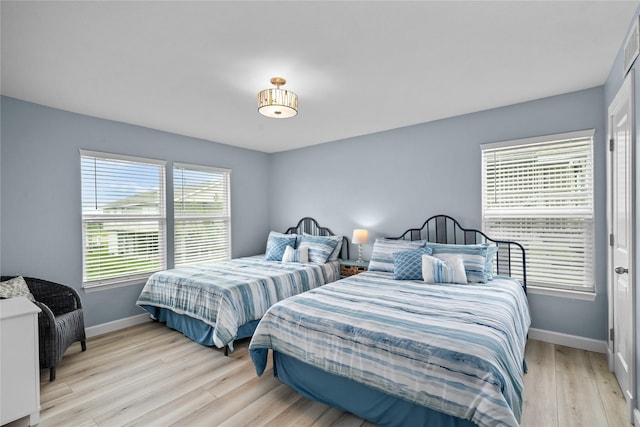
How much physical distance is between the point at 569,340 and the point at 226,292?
3525 mm

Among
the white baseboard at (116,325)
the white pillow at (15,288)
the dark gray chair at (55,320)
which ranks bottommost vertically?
the white baseboard at (116,325)

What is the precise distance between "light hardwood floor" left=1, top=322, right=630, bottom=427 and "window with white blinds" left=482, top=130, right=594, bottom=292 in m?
0.84

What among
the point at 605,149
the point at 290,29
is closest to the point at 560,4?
the point at 290,29

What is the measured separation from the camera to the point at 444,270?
10.3 ft

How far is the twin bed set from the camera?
5.57ft

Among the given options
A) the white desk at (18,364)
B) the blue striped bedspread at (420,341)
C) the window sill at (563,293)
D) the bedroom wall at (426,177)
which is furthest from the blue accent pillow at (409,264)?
the white desk at (18,364)

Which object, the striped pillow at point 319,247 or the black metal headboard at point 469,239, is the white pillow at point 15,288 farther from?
the black metal headboard at point 469,239

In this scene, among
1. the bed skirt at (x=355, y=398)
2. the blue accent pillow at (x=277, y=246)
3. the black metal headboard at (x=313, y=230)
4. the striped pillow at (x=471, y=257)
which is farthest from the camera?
the black metal headboard at (x=313, y=230)

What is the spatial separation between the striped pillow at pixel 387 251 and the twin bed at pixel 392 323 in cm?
1

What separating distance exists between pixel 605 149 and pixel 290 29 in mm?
3115

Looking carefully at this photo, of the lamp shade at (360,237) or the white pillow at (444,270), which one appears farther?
the lamp shade at (360,237)

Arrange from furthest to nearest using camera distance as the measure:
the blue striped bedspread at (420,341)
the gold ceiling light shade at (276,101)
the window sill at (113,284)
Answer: the window sill at (113,284) < the gold ceiling light shade at (276,101) < the blue striped bedspread at (420,341)

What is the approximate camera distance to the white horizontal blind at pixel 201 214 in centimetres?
452

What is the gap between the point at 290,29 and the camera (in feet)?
6.57
